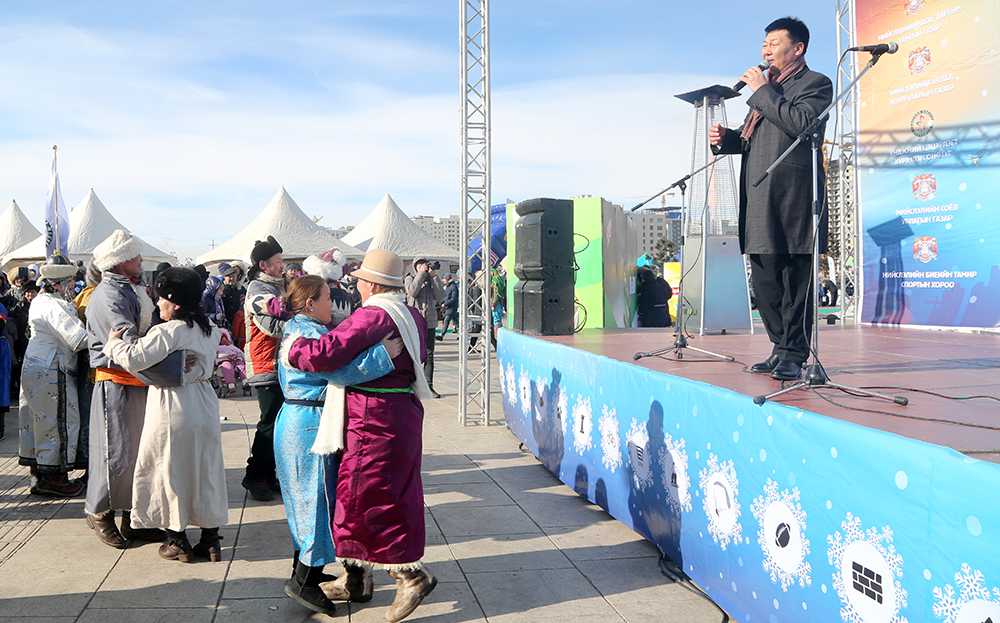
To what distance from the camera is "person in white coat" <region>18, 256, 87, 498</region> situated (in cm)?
598

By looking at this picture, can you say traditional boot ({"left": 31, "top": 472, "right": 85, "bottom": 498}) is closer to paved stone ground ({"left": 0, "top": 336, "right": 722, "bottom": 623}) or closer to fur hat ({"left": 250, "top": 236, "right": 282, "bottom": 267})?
paved stone ground ({"left": 0, "top": 336, "right": 722, "bottom": 623})

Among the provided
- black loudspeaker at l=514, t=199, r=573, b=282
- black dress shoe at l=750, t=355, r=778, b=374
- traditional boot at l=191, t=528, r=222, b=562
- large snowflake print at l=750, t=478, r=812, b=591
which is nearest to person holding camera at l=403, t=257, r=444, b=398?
black loudspeaker at l=514, t=199, r=573, b=282

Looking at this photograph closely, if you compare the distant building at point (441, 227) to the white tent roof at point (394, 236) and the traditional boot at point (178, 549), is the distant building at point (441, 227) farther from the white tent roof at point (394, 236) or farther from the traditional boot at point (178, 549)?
the traditional boot at point (178, 549)

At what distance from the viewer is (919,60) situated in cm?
914

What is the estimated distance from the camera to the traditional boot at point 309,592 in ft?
12.7

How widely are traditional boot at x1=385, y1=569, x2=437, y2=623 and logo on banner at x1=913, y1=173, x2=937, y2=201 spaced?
779cm

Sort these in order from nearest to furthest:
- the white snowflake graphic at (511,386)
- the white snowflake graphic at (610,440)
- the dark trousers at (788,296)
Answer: the dark trousers at (788,296), the white snowflake graphic at (610,440), the white snowflake graphic at (511,386)

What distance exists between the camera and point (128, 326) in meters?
4.52

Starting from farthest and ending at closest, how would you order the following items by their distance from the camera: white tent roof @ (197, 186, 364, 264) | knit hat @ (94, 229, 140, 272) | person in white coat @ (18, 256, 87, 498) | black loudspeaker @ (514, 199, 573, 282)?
white tent roof @ (197, 186, 364, 264), black loudspeaker @ (514, 199, 573, 282), person in white coat @ (18, 256, 87, 498), knit hat @ (94, 229, 140, 272)

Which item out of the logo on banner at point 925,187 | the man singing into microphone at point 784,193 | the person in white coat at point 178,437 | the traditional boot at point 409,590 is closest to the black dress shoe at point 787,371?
the man singing into microphone at point 784,193

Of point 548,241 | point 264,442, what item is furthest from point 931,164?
point 264,442

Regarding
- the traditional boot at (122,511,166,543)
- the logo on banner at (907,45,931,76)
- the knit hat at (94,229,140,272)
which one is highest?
the logo on banner at (907,45,931,76)

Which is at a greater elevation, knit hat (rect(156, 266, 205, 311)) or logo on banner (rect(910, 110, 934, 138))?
logo on banner (rect(910, 110, 934, 138))

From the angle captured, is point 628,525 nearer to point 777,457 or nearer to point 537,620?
point 537,620
